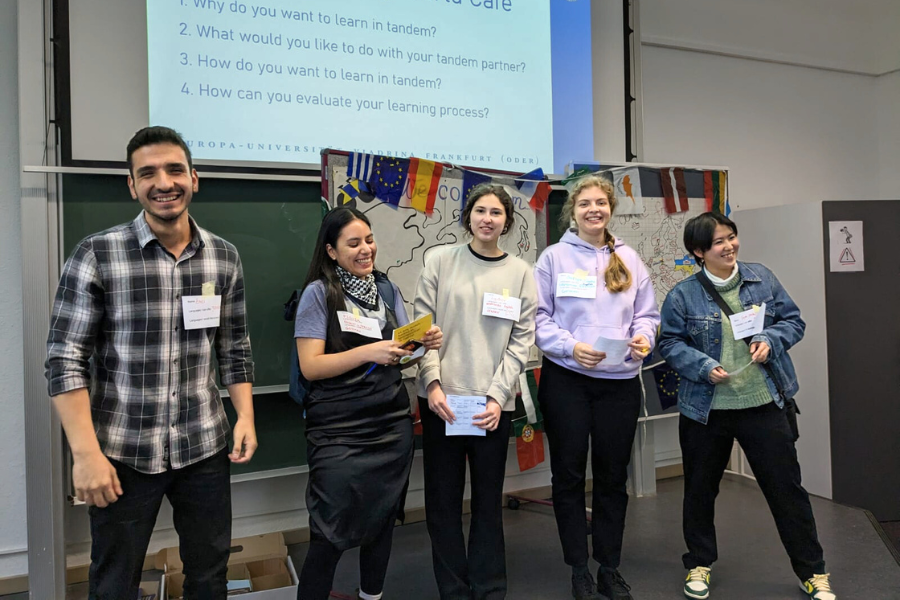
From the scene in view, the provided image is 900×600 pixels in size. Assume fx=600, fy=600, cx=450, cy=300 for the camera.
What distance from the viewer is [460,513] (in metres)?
2.11

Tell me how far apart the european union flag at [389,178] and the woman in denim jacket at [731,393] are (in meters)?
1.28

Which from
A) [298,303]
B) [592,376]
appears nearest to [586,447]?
[592,376]

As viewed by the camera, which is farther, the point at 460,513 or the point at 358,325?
the point at 460,513

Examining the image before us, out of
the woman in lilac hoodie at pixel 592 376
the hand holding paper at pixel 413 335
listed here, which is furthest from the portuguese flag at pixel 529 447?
the hand holding paper at pixel 413 335

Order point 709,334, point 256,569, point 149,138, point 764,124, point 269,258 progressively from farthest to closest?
point 764,124, point 269,258, point 256,569, point 709,334, point 149,138

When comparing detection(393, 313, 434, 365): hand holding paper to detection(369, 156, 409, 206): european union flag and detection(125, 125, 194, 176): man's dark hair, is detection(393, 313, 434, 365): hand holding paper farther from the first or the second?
detection(369, 156, 409, 206): european union flag

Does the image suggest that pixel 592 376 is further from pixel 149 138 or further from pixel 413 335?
pixel 149 138

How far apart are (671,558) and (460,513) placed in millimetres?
1221

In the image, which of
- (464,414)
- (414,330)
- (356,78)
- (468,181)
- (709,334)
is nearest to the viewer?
(414,330)

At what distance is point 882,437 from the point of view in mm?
3428

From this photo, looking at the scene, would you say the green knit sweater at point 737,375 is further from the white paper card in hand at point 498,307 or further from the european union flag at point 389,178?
Answer: the european union flag at point 389,178

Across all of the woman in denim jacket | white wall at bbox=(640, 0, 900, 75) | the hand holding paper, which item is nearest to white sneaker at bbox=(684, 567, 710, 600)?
the woman in denim jacket

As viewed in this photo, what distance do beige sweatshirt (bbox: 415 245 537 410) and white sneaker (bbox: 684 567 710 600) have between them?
3.41 feet

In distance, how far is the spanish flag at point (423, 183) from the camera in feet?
9.25
